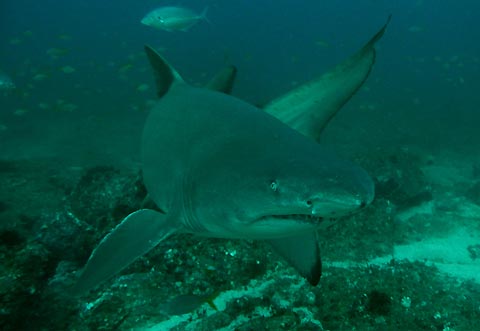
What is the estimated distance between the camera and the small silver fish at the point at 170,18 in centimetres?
1081

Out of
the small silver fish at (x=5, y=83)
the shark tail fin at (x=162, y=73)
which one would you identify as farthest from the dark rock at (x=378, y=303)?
the small silver fish at (x=5, y=83)

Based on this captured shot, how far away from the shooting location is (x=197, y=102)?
321 centimetres

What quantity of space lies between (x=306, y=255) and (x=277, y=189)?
1.08 metres

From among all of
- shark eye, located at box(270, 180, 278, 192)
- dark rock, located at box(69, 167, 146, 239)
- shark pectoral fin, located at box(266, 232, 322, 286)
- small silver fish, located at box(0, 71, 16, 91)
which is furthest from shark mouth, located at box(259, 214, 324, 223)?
small silver fish, located at box(0, 71, 16, 91)

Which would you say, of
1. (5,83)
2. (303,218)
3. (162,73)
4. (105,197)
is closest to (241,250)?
(162,73)

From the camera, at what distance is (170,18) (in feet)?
35.6

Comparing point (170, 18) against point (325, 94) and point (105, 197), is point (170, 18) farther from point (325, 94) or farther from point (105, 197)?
point (325, 94)

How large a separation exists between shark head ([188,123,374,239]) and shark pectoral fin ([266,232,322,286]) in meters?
0.63

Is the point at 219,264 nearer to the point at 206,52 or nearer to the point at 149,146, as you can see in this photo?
the point at 149,146

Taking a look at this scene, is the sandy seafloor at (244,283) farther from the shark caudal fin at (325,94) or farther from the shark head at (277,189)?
the shark caudal fin at (325,94)

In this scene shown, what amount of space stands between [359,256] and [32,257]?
4088 mm

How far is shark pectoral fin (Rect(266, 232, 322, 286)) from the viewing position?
8.69ft

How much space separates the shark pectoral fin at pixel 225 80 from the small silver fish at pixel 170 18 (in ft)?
25.6

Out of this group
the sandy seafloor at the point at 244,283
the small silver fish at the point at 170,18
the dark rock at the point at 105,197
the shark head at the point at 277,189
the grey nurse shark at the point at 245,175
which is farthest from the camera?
the small silver fish at the point at 170,18
